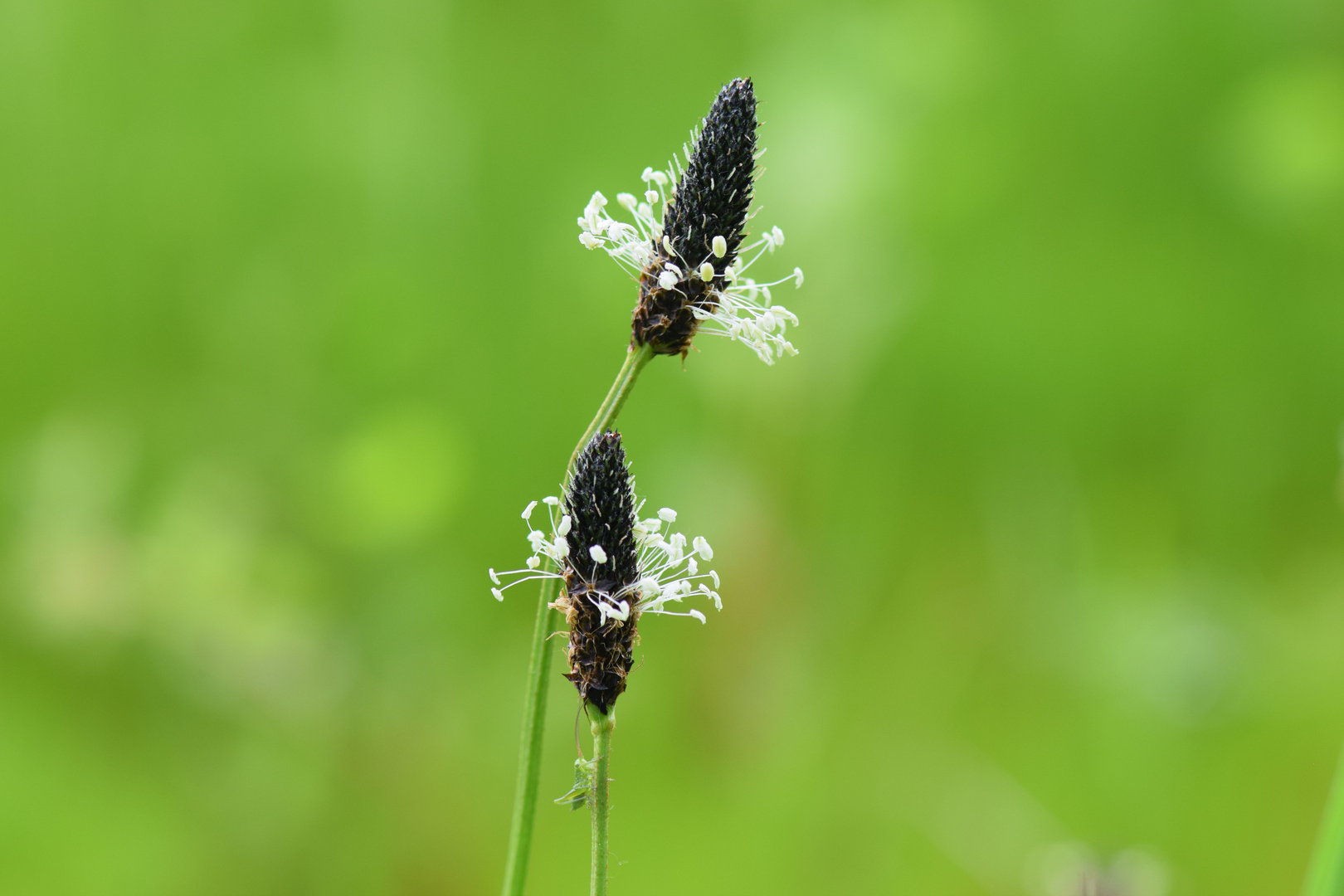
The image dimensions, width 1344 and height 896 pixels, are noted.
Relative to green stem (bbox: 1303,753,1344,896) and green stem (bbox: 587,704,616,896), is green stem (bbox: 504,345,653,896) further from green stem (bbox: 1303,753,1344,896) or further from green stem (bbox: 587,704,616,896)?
green stem (bbox: 1303,753,1344,896)

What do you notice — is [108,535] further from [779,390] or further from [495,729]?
[779,390]

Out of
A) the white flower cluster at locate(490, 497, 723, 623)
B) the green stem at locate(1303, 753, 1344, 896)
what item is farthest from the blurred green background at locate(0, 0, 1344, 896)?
the white flower cluster at locate(490, 497, 723, 623)

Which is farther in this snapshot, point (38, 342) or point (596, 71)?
point (596, 71)

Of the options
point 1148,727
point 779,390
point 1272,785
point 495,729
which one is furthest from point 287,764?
point 1272,785

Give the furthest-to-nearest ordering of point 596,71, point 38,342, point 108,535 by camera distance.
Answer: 1. point 596,71
2. point 38,342
3. point 108,535

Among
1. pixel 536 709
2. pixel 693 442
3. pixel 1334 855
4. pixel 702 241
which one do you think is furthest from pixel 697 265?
pixel 693 442

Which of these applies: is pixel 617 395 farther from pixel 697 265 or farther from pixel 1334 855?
pixel 1334 855
